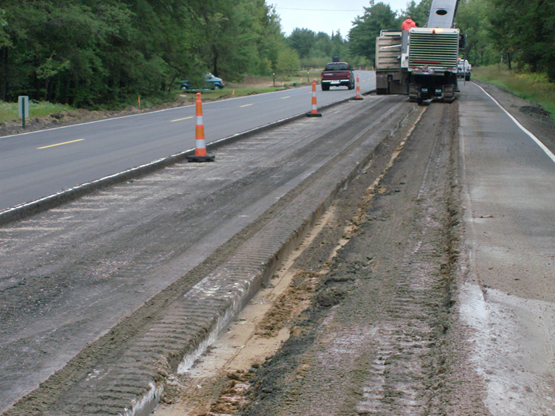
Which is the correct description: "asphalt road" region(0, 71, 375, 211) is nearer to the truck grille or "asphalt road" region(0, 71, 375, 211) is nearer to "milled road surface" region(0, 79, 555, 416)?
"milled road surface" region(0, 79, 555, 416)

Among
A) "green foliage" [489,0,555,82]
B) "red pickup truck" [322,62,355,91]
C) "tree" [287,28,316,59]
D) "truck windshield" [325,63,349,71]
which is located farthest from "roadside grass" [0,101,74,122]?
"tree" [287,28,316,59]

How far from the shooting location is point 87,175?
917 cm

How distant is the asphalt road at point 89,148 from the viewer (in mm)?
8695

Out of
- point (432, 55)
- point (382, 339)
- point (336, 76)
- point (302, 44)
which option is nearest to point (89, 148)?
Result: point (382, 339)

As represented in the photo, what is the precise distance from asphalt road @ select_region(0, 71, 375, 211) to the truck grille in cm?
774

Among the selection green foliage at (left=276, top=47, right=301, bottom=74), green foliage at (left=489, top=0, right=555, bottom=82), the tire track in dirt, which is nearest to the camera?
the tire track in dirt

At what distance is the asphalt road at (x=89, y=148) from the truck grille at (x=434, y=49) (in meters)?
7.74

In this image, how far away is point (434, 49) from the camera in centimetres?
2441

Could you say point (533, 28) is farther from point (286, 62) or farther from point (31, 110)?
point (286, 62)

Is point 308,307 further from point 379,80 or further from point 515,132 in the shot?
point 379,80

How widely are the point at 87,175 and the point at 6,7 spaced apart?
18124 millimetres

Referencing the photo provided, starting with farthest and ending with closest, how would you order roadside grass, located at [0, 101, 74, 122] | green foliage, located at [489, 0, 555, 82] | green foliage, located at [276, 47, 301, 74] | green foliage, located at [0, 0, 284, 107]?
green foliage, located at [276, 47, 301, 74] < green foliage, located at [489, 0, 555, 82] < green foliage, located at [0, 0, 284, 107] < roadside grass, located at [0, 101, 74, 122]

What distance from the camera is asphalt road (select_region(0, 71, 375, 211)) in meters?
8.70

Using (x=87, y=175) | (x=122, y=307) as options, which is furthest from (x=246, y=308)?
(x=87, y=175)
